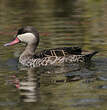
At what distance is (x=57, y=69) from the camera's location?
37.8 feet

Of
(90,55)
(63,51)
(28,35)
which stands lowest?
(90,55)

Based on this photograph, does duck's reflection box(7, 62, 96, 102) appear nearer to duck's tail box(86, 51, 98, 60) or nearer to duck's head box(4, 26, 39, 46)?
duck's tail box(86, 51, 98, 60)

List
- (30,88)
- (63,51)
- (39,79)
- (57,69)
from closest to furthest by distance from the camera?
(30,88), (39,79), (57,69), (63,51)

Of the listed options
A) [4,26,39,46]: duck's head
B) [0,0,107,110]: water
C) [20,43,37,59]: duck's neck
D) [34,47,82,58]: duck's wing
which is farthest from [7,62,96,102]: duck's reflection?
[4,26,39,46]: duck's head

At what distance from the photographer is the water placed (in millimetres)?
8703

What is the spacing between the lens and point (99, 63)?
38.5ft

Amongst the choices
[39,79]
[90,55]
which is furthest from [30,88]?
[90,55]

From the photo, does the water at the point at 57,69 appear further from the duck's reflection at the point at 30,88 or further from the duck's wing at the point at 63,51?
the duck's wing at the point at 63,51

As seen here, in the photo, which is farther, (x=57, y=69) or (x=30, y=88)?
(x=57, y=69)

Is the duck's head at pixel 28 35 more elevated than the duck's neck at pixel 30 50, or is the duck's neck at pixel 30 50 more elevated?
the duck's head at pixel 28 35

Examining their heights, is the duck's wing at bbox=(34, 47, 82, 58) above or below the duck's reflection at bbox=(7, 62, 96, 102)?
above

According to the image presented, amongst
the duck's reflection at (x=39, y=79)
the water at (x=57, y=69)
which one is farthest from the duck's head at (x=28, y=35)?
the duck's reflection at (x=39, y=79)

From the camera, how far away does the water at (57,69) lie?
28.6 ft

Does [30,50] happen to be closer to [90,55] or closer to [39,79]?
[90,55]
